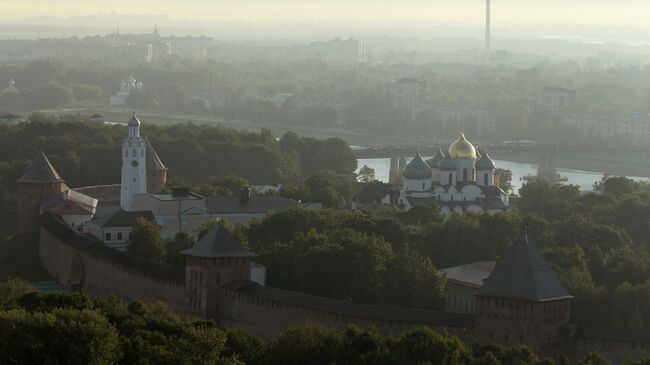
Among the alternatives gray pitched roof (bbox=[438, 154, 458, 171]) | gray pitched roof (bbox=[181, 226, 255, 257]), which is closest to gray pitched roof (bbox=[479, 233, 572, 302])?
gray pitched roof (bbox=[181, 226, 255, 257])

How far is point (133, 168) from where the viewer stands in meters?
44.4

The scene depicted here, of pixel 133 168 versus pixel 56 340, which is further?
pixel 133 168

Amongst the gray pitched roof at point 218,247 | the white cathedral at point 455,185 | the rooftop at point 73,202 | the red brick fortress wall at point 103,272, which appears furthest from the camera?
the white cathedral at point 455,185

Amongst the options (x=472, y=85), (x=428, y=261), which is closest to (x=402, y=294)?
(x=428, y=261)

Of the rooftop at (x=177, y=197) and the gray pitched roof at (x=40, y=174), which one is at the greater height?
the gray pitched roof at (x=40, y=174)

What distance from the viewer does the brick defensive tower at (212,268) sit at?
1271 inches

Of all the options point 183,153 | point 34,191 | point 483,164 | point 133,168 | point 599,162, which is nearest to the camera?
point 133,168

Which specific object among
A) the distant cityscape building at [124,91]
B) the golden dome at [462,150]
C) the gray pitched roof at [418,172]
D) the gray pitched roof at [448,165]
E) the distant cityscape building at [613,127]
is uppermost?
the distant cityscape building at [124,91]

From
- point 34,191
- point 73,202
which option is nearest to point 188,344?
point 73,202

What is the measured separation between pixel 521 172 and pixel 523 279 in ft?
145

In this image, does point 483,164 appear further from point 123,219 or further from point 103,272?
point 103,272

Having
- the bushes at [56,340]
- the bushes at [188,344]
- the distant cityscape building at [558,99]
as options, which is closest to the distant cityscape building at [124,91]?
the distant cityscape building at [558,99]

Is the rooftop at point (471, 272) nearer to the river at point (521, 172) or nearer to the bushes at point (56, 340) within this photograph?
the bushes at point (56, 340)

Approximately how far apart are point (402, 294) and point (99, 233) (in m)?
9.25
